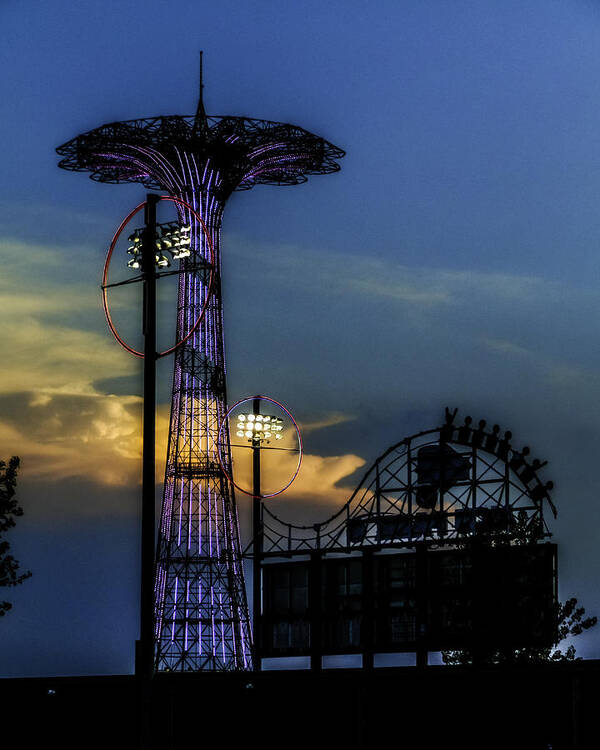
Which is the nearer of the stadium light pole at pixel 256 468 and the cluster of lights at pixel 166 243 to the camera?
the cluster of lights at pixel 166 243

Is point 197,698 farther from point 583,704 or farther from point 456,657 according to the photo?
point 456,657

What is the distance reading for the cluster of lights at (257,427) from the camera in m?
79.8

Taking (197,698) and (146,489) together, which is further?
(197,698)

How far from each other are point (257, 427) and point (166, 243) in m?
34.9

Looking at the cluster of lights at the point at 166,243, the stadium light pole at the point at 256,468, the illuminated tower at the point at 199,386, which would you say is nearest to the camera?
the cluster of lights at the point at 166,243

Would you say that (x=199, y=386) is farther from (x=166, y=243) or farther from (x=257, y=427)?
(x=166, y=243)

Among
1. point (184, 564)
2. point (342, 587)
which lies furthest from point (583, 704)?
point (184, 564)

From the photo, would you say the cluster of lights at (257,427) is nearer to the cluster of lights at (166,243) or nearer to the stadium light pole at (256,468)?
the stadium light pole at (256,468)

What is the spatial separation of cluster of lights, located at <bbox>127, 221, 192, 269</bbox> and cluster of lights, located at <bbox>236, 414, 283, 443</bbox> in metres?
32.1

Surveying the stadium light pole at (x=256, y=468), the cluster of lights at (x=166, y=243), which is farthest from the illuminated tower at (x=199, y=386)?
the cluster of lights at (x=166, y=243)

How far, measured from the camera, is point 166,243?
45.6 metres

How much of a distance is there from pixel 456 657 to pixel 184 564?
1520 cm

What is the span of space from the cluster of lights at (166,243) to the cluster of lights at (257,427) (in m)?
32.1

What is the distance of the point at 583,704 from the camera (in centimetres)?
5138
